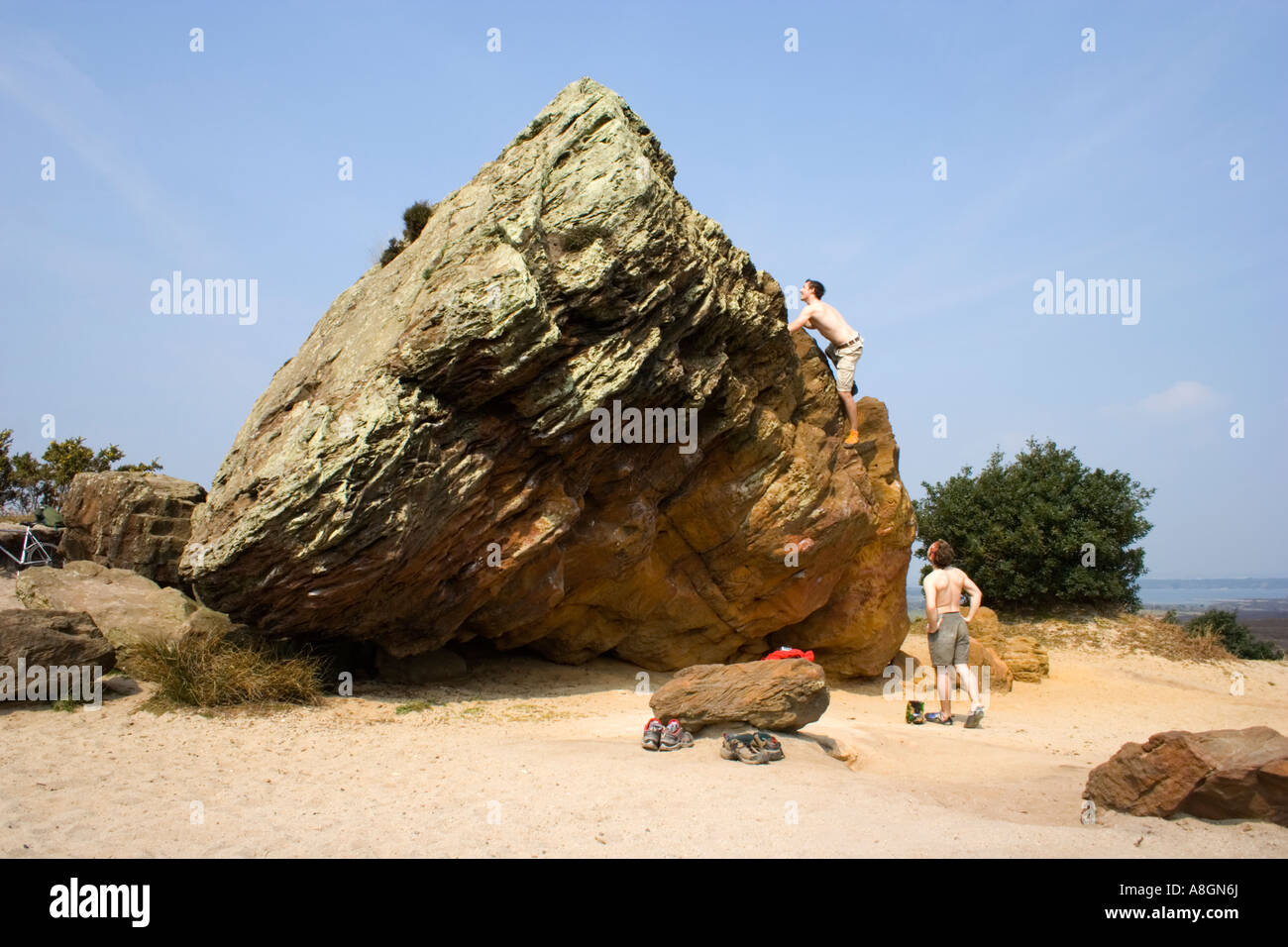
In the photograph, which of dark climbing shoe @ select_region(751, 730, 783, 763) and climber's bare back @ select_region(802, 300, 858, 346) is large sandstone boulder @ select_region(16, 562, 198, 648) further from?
climber's bare back @ select_region(802, 300, 858, 346)

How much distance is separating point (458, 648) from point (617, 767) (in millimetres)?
5132

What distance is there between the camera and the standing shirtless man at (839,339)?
41.8ft

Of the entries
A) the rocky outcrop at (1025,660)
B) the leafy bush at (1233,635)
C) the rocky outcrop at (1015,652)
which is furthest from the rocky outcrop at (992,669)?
the leafy bush at (1233,635)

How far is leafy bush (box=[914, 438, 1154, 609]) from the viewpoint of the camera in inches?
789

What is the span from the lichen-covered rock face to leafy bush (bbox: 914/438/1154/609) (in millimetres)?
8657

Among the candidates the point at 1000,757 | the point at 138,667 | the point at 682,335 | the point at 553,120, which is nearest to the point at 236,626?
the point at 138,667

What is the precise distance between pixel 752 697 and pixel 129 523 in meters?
8.99

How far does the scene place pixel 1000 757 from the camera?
7918mm

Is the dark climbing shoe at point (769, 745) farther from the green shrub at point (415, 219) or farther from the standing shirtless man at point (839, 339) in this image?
the green shrub at point (415, 219)

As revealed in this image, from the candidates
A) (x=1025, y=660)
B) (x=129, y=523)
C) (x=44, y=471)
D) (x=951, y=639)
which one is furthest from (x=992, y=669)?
(x=44, y=471)

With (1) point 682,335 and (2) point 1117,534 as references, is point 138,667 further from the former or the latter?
(2) point 1117,534

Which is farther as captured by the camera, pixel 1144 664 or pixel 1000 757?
pixel 1144 664

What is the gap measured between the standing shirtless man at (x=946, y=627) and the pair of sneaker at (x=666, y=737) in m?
4.00

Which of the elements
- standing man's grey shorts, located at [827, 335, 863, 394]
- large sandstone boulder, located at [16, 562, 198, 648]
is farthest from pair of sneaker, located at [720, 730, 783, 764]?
standing man's grey shorts, located at [827, 335, 863, 394]
